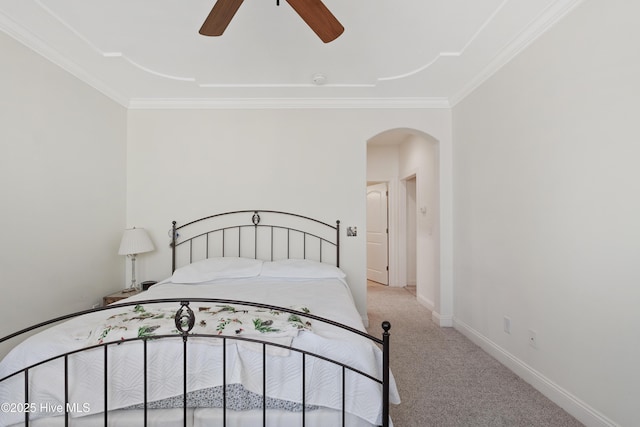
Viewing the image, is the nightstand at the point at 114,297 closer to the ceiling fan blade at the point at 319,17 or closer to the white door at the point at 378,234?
the ceiling fan blade at the point at 319,17

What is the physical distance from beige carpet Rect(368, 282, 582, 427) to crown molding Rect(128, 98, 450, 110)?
244 cm

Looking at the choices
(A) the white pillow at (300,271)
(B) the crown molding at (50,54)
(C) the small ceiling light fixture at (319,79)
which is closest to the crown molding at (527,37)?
(C) the small ceiling light fixture at (319,79)

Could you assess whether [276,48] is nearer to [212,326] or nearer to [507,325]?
[212,326]

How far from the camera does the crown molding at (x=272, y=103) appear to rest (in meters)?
3.28

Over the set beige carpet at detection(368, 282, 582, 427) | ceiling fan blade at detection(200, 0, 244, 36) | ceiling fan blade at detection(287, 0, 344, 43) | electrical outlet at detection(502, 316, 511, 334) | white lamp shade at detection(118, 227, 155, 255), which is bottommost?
beige carpet at detection(368, 282, 582, 427)

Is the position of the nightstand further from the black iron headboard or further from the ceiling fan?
the ceiling fan

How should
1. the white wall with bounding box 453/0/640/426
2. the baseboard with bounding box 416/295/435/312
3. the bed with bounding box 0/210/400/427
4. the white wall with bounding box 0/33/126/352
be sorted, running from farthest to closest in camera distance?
the baseboard with bounding box 416/295/435/312
the white wall with bounding box 0/33/126/352
the white wall with bounding box 453/0/640/426
the bed with bounding box 0/210/400/427

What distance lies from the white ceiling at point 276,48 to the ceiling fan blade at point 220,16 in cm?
42

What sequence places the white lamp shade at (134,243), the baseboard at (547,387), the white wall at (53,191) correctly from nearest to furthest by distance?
the baseboard at (547,387) < the white wall at (53,191) < the white lamp shade at (134,243)

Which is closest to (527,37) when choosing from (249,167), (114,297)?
(249,167)

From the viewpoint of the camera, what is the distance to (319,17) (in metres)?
1.47

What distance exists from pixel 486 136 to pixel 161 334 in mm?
2838

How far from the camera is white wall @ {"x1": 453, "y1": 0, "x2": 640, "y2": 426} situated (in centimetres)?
152

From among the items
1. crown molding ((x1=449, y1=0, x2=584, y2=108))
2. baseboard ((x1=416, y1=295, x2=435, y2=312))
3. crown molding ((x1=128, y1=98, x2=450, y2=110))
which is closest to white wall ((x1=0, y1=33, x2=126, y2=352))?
crown molding ((x1=128, y1=98, x2=450, y2=110))
